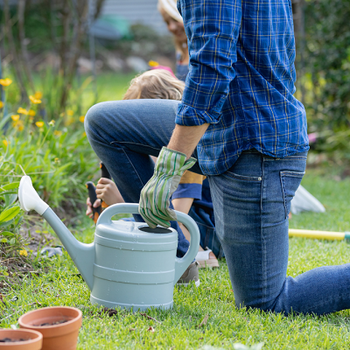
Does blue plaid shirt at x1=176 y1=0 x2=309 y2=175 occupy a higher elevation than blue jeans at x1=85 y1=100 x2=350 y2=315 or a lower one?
higher

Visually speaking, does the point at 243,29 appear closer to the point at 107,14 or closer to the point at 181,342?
the point at 181,342

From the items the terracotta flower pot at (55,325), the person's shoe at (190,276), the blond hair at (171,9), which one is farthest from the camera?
the blond hair at (171,9)

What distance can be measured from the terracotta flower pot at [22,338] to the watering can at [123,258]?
506 millimetres

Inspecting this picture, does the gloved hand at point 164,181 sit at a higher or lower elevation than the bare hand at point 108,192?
higher

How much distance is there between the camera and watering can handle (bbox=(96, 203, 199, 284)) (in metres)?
1.60

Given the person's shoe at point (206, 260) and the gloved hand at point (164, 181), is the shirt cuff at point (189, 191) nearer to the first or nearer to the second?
the person's shoe at point (206, 260)

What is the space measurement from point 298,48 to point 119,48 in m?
10.2

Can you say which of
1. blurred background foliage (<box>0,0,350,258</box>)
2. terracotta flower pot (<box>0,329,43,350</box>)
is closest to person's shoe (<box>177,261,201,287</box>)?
blurred background foliage (<box>0,0,350,258</box>)

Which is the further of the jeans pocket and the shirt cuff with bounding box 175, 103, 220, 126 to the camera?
the jeans pocket

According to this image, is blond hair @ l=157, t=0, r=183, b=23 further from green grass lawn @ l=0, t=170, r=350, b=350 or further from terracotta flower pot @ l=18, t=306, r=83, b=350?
terracotta flower pot @ l=18, t=306, r=83, b=350

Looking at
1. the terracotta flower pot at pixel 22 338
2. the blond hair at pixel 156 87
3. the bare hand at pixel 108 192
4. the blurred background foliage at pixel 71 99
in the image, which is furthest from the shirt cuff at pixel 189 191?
the terracotta flower pot at pixel 22 338

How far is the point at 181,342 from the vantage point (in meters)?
1.34

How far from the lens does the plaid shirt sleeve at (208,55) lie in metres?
1.30

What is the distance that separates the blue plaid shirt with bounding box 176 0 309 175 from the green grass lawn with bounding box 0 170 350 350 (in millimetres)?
506
